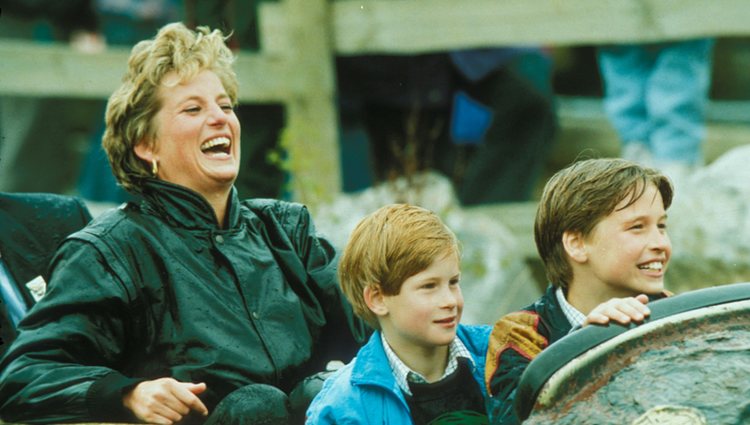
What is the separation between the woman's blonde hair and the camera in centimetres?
368

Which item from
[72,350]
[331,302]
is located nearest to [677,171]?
[331,302]

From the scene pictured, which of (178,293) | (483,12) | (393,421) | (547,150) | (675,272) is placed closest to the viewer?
(393,421)

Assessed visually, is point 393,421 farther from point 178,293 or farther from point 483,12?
point 483,12

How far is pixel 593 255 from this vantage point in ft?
10.9

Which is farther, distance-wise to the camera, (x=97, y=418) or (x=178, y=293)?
(x=178, y=293)

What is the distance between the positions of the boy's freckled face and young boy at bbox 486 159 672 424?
0.12 meters

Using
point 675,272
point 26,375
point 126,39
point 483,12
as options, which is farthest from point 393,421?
point 126,39

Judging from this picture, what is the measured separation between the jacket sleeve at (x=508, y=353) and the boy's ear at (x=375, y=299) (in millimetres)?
260

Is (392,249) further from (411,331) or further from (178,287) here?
(178,287)

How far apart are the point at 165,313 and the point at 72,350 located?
25 cm

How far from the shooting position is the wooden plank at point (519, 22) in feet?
20.4

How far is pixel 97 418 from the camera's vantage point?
322 centimetres

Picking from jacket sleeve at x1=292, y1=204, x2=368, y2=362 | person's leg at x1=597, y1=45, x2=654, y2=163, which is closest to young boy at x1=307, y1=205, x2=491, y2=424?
jacket sleeve at x1=292, y1=204, x2=368, y2=362

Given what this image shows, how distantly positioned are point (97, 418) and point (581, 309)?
1129mm
